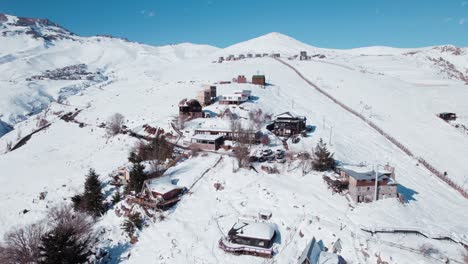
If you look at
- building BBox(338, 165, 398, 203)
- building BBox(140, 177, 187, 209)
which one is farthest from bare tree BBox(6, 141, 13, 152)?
building BBox(338, 165, 398, 203)

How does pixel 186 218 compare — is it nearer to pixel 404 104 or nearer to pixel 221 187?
pixel 221 187

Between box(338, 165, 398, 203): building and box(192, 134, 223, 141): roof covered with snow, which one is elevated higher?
box(192, 134, 223, 141): roof covered with snow

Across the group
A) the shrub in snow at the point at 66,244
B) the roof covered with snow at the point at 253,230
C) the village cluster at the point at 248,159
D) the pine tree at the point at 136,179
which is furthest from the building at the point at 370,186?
the shrub in snow at the point at 66,244

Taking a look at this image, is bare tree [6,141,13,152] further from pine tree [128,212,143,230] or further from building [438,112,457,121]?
building [438,112,457,121]

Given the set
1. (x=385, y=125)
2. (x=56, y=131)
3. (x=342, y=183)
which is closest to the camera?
(x=342, y=183)

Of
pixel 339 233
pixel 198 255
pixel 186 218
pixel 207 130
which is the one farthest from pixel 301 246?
pixel 207 130

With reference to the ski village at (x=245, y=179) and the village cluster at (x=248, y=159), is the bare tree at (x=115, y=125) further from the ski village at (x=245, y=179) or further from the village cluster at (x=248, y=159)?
the village cluster at (x=248, y=159)
